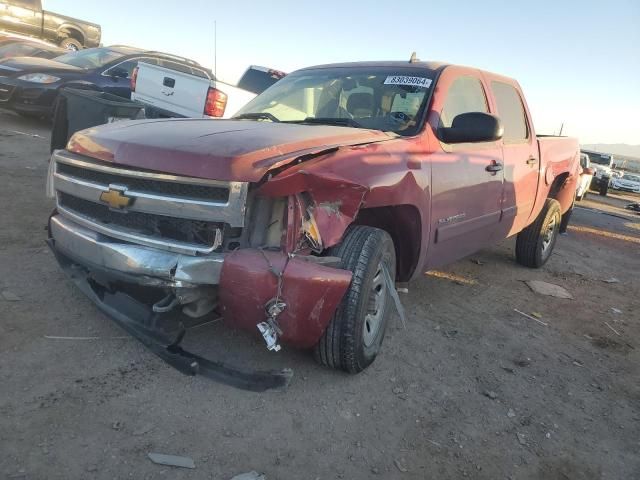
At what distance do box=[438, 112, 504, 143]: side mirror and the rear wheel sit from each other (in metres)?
2.64

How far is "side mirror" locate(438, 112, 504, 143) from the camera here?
3.35 metres

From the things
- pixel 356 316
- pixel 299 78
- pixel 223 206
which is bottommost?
pixel 356 316

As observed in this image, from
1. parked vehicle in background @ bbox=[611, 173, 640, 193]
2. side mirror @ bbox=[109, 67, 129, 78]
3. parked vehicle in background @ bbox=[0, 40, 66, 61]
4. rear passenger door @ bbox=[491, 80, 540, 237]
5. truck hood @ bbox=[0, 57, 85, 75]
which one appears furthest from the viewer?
parked vehicle in background @ bbox=[611, 173, 640, 193]

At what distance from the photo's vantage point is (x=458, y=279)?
521cm

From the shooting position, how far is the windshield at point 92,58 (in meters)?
9.79

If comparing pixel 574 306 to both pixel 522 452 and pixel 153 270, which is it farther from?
pixel 153 270

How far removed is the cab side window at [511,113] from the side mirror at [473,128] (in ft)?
3.72

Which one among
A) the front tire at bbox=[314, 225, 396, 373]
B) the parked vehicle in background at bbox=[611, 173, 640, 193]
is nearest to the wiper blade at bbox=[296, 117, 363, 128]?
the front tire at bbox=[314, 225, 396, 373]

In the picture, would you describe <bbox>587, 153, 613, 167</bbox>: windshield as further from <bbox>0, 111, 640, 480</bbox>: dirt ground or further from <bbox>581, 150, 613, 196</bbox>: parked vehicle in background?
<bbox>0, 111, 640, 480</bbox>: dirt ground

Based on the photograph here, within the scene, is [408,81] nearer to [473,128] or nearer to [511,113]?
[473,128]

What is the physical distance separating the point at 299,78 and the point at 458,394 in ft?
8.99

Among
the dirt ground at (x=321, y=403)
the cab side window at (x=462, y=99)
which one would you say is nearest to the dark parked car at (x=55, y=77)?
the dirt ground at (x=321, y=403)

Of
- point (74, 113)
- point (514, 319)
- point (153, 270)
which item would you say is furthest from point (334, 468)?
point (74, 113)

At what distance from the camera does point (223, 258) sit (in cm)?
235
